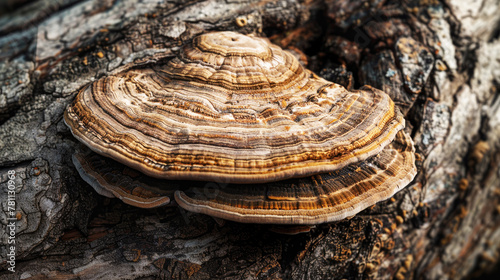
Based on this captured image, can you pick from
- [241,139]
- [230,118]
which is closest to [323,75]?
[230,118]

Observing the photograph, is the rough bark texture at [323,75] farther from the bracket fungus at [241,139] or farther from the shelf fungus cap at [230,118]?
the shelf fungus cap at [230,118]

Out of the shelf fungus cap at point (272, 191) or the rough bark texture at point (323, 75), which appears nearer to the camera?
the shelf fungus cap at point (272, 191)

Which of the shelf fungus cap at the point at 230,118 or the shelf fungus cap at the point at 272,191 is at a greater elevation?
the shelf fungus cap at the point at 230,118

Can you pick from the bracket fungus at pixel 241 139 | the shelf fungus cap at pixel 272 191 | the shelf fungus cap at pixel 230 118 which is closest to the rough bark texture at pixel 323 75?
the shelf fungus cap at pixel 272 191

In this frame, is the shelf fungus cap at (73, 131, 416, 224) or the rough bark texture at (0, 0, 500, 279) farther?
the rough bark texture at (0, 0, 500, 279)

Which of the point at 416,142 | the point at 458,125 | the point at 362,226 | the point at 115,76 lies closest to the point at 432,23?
the point at 458,125

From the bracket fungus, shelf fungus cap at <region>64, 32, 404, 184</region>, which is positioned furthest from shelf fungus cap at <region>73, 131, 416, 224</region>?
shelf fungus cap at <region>64, 32, 404, 184</region>

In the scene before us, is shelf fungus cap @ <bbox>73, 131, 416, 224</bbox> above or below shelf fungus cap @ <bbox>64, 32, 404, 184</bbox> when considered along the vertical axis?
below

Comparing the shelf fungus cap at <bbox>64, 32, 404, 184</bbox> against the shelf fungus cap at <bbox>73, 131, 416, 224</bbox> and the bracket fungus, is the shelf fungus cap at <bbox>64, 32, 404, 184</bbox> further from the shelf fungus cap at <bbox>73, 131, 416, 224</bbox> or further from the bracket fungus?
the shelf fungus cap at <bbox>73, 131, 416, 224</bbox>
